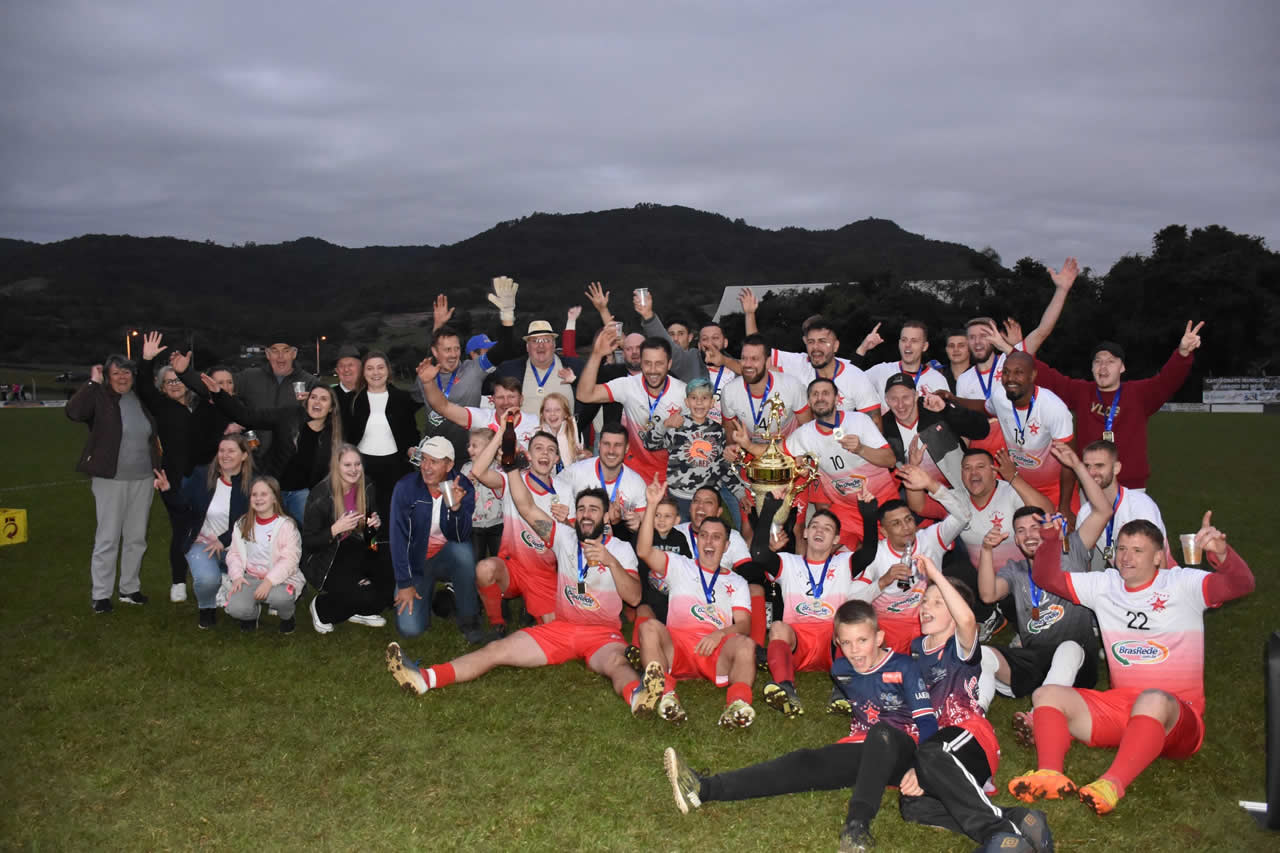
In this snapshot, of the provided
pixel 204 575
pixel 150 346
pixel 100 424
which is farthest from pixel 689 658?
pixel 100 424

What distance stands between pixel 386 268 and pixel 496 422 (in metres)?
106

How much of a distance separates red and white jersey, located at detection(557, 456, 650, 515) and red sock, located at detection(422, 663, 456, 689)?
4.76ft

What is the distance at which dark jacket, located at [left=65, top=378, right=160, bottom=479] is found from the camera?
7352 millimetres

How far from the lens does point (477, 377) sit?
8.22 meters

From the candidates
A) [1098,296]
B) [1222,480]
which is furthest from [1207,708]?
[1098,296]

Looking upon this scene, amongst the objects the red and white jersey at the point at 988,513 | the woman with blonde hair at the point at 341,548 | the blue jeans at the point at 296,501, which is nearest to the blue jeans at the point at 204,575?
the blue jeans at the point at 296,501

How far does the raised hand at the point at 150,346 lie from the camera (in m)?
7.38

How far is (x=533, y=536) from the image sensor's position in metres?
6.77

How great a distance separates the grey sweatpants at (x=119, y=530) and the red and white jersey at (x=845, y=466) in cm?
536

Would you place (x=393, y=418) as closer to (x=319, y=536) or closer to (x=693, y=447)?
(x=319, y=536)

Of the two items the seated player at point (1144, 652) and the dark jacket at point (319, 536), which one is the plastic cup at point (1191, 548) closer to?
the seated player at point (1144, 652)

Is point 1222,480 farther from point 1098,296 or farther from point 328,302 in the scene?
point 328,302

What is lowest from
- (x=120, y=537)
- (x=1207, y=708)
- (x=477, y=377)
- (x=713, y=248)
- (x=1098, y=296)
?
(x=1207, y=708)

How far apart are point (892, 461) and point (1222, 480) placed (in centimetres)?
1215
